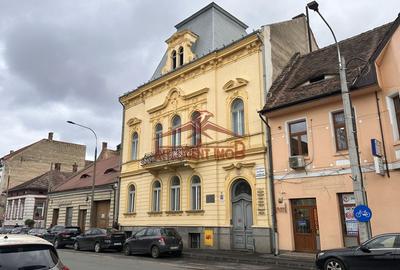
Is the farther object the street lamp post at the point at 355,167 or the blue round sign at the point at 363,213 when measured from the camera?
the street lamp post at the point at 355,167

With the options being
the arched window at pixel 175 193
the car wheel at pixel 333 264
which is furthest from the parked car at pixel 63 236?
the car wheel at pixel 333 264

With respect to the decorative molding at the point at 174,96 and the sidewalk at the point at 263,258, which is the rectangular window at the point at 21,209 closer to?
the decorative molding at the point at 174,96

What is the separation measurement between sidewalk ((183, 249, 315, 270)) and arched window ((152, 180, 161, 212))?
586 centimetres

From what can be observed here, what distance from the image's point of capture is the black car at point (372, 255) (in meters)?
9.68

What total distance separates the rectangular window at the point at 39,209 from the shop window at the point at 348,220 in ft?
124

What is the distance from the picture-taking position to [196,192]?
21047 mm

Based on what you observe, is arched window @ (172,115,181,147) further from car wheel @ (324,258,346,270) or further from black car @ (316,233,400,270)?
black car @ (316,233,400,270)

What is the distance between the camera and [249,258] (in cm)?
1528

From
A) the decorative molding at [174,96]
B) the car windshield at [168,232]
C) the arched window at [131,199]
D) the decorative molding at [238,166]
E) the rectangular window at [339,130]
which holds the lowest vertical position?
the car windshield at [168,232]

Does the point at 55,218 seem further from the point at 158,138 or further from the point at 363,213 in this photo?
the point at 363,213

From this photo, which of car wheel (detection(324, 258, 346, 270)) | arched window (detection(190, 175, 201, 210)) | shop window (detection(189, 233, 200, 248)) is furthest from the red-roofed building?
car wheel (detection(324, 258, 346, 270))

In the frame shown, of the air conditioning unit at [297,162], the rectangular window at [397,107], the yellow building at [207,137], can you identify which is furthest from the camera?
the yellow building at [207,137]

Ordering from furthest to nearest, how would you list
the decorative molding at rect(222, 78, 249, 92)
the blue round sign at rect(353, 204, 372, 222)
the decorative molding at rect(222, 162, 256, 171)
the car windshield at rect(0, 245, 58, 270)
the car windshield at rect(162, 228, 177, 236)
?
1. the decorative molding at rect(222, 78, 249, 92)
2. the decorative molding at rect(222, 162, 256, 171)
3. the car windshield at rect(162, 228, 177, 236)
4. the blue round sign at rect(353, 204, 372, 222)
5. the car windshield at rect(0, 245, 58, 270)

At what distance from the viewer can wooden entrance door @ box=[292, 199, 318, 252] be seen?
15.7 meters
